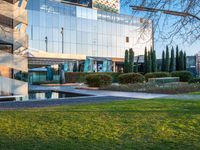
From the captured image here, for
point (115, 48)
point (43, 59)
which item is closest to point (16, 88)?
point (43, 59)

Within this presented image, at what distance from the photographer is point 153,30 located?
8414 millimetres

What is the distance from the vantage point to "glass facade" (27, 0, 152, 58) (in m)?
58.7

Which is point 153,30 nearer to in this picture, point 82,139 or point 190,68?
point 82,139

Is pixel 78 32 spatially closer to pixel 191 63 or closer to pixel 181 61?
pixel 191 63

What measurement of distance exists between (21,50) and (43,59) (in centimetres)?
2493

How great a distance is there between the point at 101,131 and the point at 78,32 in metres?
59.5

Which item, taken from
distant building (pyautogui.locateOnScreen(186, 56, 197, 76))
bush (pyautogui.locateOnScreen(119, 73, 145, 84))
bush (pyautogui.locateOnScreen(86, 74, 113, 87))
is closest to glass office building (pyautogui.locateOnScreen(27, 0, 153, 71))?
distant building (pyautogui.locateOnScreen(186, 56, 197, 76))

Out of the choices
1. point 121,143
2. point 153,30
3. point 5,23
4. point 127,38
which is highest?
point 127,38

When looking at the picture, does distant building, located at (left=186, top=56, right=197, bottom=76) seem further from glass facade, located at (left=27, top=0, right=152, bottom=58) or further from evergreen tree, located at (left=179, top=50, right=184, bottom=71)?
glass facade, located at (left=27, top=0, right=152, bottom=58)

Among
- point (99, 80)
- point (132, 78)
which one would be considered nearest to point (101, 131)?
point (99, 80)

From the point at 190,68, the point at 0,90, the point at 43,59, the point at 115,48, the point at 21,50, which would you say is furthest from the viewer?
the point at 115,48

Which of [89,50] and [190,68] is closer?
[190,68]

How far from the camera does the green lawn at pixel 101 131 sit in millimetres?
5844

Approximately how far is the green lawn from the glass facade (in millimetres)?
47055
